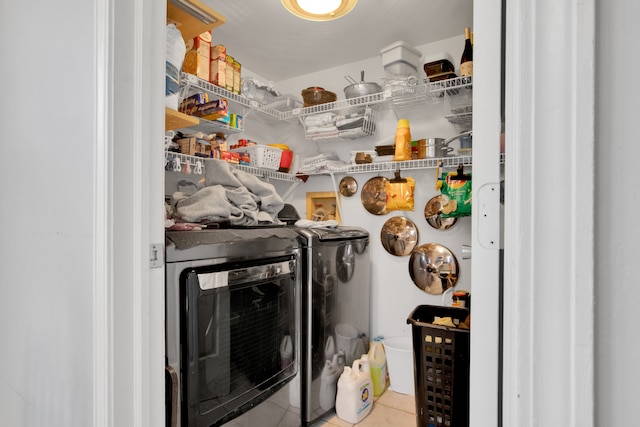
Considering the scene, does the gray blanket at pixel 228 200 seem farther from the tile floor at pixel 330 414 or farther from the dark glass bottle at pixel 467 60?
the dark glass bottle at pixel 467 60

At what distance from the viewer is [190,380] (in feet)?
4.17

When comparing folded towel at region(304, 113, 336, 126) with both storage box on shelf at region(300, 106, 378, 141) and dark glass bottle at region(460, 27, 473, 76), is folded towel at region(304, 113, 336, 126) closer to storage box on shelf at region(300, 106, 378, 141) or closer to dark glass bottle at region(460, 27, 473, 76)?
storage box on shelf at region(300, 106, 378, 141)

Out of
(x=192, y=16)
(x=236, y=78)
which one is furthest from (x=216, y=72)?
(x=192, y=16)

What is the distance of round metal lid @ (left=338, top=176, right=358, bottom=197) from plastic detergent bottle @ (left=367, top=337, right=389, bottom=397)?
1.12 m

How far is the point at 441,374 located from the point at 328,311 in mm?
Answer: 833

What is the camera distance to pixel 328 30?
230 centimetres
